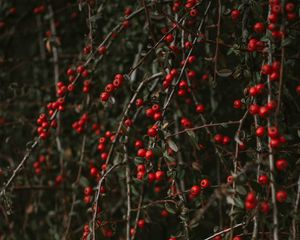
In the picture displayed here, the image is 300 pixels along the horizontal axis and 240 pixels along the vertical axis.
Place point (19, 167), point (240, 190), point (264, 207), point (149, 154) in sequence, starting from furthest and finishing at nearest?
point (19, 167) → point (149, 154) → point (240, 190) → point (264, 207)

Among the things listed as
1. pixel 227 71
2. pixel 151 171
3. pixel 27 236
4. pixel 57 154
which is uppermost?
pixel 227 71

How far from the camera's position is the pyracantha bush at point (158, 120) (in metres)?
1.10

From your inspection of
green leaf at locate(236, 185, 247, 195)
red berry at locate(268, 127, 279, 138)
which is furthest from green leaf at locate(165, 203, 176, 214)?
red berry at locate(268, 127, 279, 138)

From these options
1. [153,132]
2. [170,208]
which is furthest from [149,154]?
[170,208]

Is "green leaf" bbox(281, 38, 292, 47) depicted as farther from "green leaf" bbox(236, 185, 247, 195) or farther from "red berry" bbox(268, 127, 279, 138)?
"green leaf" bbox(236, 185, 247, 195)

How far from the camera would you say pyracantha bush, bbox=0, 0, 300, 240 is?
1.10 m

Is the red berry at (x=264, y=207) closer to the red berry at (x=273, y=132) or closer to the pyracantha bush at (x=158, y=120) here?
the pyracantha bush at (x=158, y=120)

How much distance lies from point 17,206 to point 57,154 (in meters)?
0.41

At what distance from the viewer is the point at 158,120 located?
1.26 m

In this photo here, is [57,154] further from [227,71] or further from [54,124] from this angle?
[227,71]

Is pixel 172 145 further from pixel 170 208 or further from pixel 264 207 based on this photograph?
pixel 264 207

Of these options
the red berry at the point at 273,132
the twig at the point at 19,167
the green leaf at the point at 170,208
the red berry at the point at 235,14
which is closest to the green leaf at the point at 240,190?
the red berry at the point at 273,132

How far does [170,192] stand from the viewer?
126 cm

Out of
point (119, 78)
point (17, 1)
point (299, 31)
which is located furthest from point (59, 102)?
point (17, 1)
